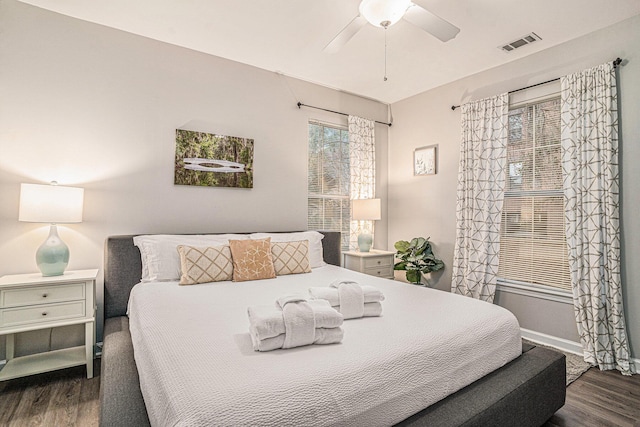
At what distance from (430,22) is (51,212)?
2.81m

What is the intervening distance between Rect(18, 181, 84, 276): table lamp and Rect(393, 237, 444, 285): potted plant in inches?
126

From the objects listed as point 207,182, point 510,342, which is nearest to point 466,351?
point 510,342

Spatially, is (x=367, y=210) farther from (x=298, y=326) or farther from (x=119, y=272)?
(x=298, y=326)

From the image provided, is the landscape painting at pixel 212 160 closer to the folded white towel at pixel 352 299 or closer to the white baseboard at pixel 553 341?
the folded white towel at pixel 352 299

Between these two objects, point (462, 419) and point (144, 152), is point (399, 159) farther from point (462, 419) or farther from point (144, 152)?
point (462, 419)

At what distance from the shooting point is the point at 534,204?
10.3 feet

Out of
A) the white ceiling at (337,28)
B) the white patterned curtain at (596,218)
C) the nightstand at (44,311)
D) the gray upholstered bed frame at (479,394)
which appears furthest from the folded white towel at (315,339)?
the white patterned curtain at (596,218)

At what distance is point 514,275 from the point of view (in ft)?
10.8

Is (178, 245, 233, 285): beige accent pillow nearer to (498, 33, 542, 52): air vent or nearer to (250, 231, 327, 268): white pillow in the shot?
(250, 231, 327, 268): white pillow

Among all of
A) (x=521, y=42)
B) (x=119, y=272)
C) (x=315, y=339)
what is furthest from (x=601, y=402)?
(x=119, y=272)

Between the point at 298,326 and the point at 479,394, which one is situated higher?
the point at 298,326

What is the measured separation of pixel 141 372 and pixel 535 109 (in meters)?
3.76

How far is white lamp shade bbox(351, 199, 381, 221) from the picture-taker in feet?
12.7

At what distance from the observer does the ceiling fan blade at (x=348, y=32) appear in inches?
80.7
